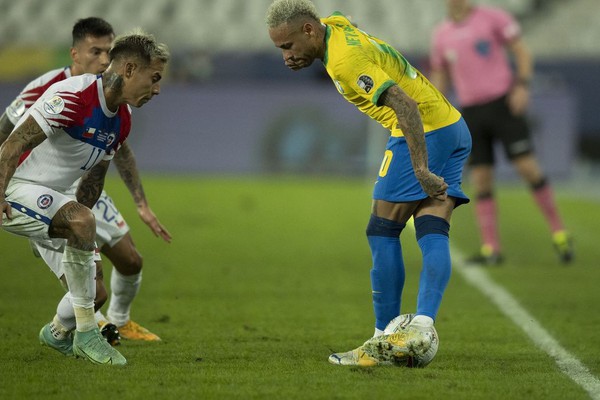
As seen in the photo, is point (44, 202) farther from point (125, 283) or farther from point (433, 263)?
point (433, 263)

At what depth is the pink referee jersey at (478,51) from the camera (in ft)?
36.0

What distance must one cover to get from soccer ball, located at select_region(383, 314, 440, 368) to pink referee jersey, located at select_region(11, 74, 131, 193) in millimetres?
1654

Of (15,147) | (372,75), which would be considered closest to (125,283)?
(15,147)

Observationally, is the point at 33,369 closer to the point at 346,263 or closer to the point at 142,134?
the point at 346,263

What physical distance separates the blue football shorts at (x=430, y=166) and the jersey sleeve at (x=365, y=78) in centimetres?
53

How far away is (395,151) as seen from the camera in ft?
18.9

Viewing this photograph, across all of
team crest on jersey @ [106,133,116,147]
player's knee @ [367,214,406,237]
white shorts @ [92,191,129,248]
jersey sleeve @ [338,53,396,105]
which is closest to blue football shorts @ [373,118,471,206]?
player's knee @ [367,214,406,237]

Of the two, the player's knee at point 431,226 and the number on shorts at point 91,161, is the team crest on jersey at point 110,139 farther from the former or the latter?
the player's knee at point 431,226

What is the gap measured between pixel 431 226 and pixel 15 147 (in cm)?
204

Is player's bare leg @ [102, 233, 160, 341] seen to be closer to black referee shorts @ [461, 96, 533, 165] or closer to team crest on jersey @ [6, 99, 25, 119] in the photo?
team crest on jersey @ [6, 99, 25, 119]

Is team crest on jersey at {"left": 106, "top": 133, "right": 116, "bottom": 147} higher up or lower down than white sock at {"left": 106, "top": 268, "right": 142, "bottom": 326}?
higher up

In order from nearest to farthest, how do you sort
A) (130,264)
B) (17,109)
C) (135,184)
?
(17,109) → (135,184) → (130,264)

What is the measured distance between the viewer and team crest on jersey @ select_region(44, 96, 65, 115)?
539 centimetres

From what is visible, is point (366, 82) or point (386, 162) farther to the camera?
point (386, 162)
